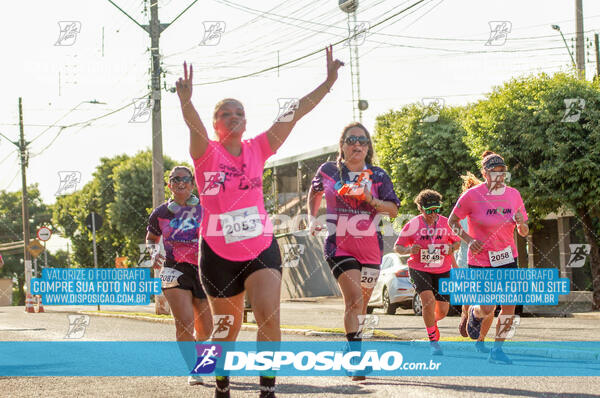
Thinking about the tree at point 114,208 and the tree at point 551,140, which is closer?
the tree at point 551,140

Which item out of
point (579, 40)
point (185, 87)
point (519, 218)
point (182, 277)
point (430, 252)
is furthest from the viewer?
point (579, 40)

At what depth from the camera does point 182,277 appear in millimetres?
7699

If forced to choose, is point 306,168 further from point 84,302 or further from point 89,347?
point 89,347

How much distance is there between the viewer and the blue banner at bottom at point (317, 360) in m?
7.59

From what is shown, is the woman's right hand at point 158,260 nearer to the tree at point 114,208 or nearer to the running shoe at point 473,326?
the running shoe at point 473,326

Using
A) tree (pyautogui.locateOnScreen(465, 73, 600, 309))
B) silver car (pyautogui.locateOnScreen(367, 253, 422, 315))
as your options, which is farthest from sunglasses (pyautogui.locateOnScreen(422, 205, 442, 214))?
tree (pyautogui.locateOnScreen(465, 73, 600, 309))

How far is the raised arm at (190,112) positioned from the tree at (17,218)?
281 ft

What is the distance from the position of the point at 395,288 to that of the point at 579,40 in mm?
9229

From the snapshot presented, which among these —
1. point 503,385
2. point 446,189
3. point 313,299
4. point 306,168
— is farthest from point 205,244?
point 306,168

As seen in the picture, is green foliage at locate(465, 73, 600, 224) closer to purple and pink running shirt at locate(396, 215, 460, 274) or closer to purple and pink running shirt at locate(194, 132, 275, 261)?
purple and pink running shirt at locate(396, 215, 460, 274)

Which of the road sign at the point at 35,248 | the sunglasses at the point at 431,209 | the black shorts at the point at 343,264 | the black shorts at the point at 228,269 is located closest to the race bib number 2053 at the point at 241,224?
the black shorts at the point at 228,269

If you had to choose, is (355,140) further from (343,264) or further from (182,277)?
(182,277)

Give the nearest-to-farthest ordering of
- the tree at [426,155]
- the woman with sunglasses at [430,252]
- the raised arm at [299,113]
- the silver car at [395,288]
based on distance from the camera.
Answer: the raised arm at [299,113], the woman with sunglasses at [430,252], the silver car at [395,288], the tree at [426,155]

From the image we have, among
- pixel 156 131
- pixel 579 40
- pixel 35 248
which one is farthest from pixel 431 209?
pixel 35 248
